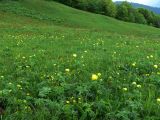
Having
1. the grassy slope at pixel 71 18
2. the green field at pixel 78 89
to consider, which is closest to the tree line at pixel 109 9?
the grassy slope at pixel 71 18

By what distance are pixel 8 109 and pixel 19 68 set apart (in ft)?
9.46

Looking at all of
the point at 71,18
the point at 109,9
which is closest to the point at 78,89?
the point at 71,18

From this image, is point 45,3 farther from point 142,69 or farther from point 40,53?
point 142,69

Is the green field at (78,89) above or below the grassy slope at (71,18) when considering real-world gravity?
above

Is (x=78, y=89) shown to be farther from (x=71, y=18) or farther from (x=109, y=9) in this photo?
(x=109, y=9)

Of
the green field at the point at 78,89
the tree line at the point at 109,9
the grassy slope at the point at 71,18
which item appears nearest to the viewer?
the green field at the point at 78,89

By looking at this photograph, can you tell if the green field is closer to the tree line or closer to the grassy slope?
the grassy slope

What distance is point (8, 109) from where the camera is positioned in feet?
21.3

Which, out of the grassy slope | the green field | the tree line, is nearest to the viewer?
the green field

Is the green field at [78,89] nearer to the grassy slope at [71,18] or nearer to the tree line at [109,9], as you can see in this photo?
the grassy slope at [71,18]

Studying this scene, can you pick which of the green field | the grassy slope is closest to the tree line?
the grassy slope

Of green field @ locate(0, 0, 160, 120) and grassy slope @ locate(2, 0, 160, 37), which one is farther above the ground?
green field @ locate(0, 0, 160, 120)

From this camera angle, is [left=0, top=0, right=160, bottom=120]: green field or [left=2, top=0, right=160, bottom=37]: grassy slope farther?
[left=2, top=0, right=160, bottom=37]: grassy slope

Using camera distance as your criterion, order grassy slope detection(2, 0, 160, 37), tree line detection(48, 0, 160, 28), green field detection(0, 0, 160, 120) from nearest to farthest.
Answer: green field detection(0, 0, 160, 120)
grassy slope detection(2, 0, 160, 37)
tree line detection(48, 0, 160, 28)
